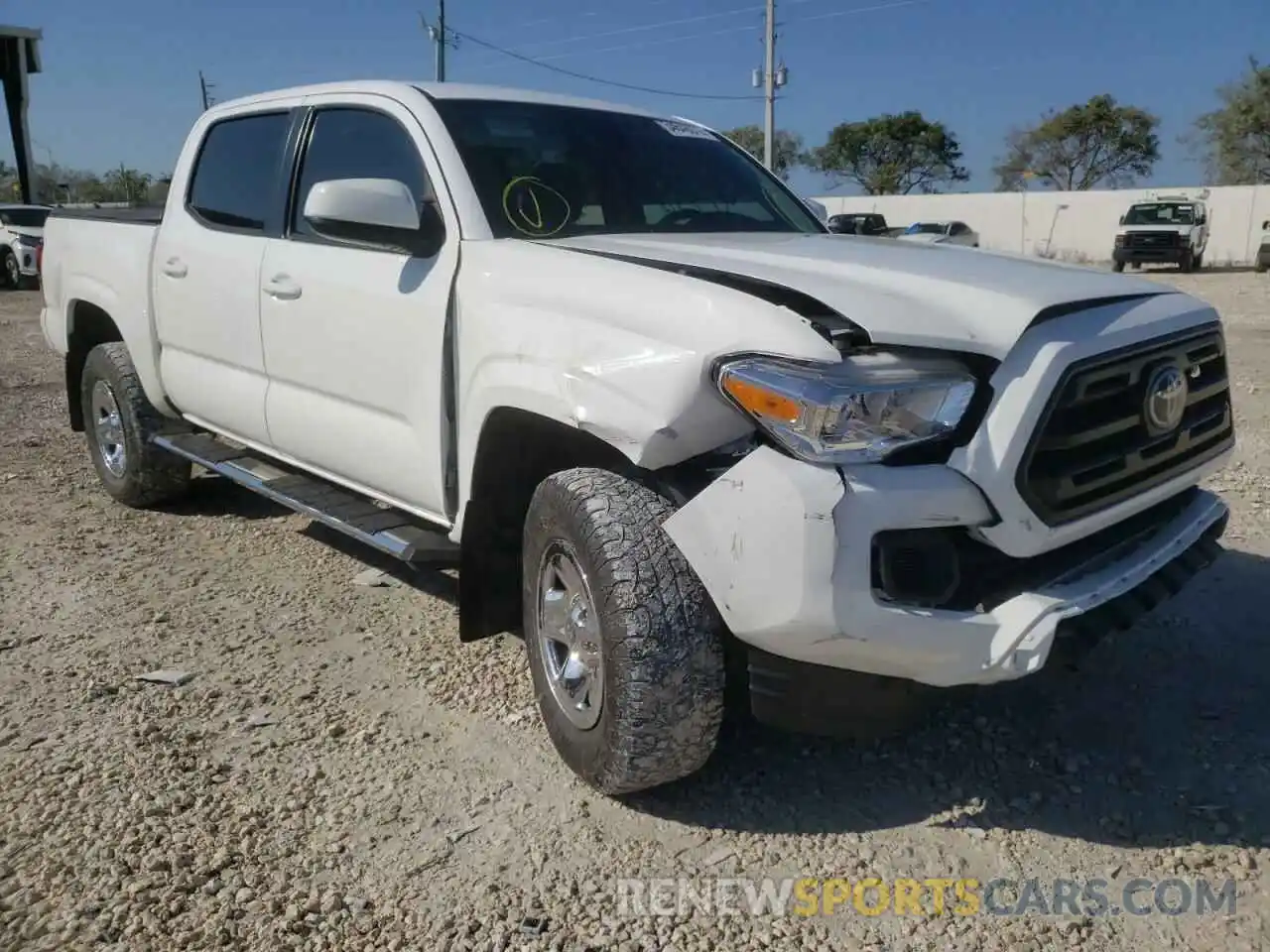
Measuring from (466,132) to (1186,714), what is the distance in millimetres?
2883

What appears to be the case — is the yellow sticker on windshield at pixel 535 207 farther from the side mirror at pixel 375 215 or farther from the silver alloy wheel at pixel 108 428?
the silver alloy wheel at pixel 108 428

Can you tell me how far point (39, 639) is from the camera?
396 cm

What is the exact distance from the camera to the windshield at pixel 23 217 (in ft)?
67.3

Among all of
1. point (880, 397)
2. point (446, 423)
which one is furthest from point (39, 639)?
point (880, 397)

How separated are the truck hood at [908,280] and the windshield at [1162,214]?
28.7m

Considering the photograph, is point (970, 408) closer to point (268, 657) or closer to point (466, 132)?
point (466, 132)

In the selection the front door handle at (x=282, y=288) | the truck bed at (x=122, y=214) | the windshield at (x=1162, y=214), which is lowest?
the front door handle at (x=282, y=288)

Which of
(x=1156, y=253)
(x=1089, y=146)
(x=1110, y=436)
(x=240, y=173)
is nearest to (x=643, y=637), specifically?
(x=1110, y=436)

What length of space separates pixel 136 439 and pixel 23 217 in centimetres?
1843

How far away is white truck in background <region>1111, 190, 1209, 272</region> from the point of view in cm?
2773

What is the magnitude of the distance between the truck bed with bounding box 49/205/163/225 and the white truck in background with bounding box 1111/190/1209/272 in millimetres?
26932

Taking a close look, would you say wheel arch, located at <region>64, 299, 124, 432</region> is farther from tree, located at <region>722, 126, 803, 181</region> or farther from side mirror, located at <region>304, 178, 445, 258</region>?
tree, located at <region>722, 126, 803, 181</region>

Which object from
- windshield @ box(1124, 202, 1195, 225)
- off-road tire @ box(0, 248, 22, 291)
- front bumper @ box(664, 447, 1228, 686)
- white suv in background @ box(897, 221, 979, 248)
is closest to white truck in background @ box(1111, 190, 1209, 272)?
windshield @ box(1124, 202, 1195, 225)

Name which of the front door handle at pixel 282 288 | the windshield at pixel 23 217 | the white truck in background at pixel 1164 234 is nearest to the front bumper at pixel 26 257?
the windshield at pixel 23 217
